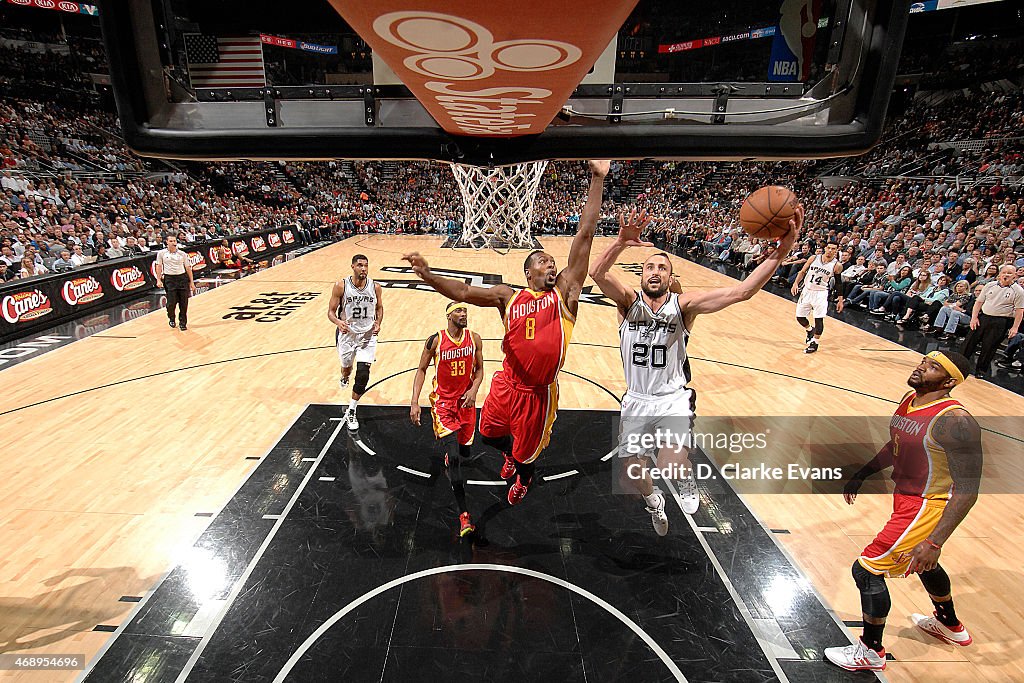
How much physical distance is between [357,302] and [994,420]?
7951mm

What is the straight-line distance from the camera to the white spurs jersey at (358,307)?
6078 mm

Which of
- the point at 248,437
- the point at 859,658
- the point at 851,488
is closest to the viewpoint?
the point at 859,658

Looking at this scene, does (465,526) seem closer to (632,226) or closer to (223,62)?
(632,226)

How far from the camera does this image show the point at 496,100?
5.82 feet

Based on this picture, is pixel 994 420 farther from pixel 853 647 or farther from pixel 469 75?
pixel 469 75

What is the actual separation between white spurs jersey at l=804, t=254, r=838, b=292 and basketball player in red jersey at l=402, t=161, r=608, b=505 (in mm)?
6786

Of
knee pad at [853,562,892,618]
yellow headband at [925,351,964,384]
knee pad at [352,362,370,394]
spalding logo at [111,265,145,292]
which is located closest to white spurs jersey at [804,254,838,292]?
yellow headband at [925,351,964,384]

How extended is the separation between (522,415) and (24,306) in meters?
9.70

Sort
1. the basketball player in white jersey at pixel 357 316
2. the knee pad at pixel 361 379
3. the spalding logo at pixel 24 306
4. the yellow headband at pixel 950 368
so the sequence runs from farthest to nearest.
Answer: the spalding logo at pixel 24 306 → the basketball player in white jersey at pixel 357 316 → the knee pad at pixel 361 379 → the yellow headband at pixel 950 368

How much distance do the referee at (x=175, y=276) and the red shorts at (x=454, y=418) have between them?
6721 mm

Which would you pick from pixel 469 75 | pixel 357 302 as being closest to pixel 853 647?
pixel 469 75

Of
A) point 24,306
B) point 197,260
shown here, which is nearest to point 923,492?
point 24,306

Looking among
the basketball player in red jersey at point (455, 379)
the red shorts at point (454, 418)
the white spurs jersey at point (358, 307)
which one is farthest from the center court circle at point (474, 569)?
the white spurs jersey at point (358, 307)

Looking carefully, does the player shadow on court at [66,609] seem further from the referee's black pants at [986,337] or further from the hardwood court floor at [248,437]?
the referee's black pants at [986,337]
